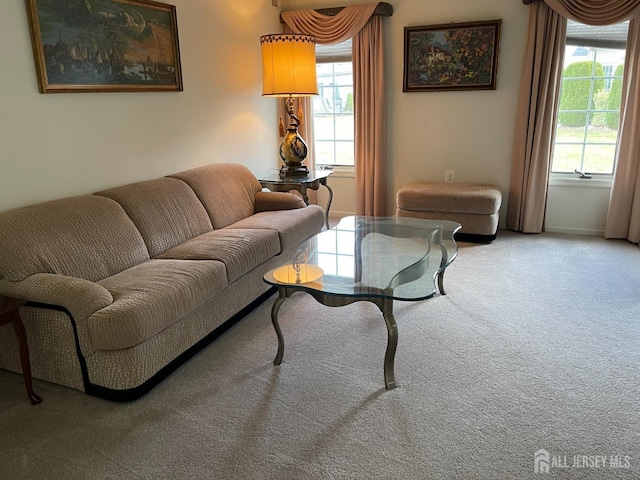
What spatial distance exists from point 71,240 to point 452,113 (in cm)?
355

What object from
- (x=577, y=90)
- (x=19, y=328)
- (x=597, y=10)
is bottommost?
(x=19, y=328)

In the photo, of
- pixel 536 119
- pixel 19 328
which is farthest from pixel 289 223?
pixel 536 119

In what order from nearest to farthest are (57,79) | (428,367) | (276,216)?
(428,367)
(57,79)
(276,216)

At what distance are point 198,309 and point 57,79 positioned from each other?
1.50 metres

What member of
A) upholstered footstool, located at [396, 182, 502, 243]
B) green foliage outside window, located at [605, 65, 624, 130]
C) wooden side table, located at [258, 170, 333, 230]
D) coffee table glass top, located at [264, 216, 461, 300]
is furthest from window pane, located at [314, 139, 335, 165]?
green foliage outside window, located at [605, 65, 624, 130]

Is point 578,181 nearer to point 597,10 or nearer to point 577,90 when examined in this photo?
point 577,90

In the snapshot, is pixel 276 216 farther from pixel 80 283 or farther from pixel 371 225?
pixel 80 283

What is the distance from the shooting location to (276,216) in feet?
11.7

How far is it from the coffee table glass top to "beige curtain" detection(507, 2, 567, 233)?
143cm

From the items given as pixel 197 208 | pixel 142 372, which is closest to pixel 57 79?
pixel 197 208

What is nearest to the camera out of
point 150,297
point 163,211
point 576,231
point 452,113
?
point 150,297

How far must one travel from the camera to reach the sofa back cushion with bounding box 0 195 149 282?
224 cm

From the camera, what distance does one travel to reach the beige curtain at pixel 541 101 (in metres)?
3.86

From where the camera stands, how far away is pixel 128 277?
245 centimetres
